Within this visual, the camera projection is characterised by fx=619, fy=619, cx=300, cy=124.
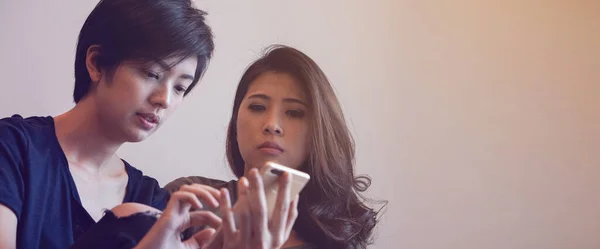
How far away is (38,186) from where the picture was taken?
2.23ft

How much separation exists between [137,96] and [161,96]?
27 mm

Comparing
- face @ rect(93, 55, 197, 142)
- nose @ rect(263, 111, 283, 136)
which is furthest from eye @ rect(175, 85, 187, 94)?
nose @ rect(263, 111, 283, 136)

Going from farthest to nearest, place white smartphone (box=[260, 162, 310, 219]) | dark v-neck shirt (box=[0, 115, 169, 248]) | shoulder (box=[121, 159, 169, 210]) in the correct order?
shoulder (box=[121, 159, 169, 210]) < dark v-neck shirt (box=[0, 115, 169, 248]) < white smartphone (box=[260, 162, 310, 219])

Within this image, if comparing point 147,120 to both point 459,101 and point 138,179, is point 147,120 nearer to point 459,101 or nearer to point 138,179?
point 138,179

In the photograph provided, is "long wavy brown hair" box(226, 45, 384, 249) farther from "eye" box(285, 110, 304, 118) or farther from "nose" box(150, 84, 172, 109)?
"nose" box(150, 84, 172, 109)

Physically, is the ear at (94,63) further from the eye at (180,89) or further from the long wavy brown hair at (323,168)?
the long wavy brown hair at (323,168)

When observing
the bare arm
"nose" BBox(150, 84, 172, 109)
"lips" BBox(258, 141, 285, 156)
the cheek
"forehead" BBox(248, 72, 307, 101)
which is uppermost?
"forehead" BBox(248, 72, 307, 101)

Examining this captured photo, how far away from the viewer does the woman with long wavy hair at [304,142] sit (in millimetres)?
799

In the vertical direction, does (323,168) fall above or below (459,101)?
below

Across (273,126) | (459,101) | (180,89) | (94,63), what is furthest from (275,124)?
(459,101)

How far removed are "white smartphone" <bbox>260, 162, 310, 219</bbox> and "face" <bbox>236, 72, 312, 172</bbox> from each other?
0.73ft

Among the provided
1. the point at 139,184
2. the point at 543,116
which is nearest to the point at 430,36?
the point at 543,116

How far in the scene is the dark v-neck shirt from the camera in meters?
0.65

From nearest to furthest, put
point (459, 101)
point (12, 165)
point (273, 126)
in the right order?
point (12, 165), point (273, 126), point (459, 101)
